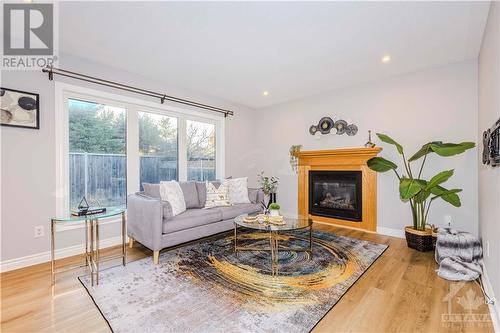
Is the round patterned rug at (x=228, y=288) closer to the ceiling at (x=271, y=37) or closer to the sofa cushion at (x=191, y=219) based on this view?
the sofa cushion at (x=191, y=219)

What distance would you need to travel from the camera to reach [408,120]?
12.1 feet

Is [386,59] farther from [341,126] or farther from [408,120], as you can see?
[341,126]

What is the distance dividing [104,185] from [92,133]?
745 millimetres

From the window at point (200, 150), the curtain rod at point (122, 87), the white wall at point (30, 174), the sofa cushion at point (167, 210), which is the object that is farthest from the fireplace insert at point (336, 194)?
the white wall at point (30, 174)

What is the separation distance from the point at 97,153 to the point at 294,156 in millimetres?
3504

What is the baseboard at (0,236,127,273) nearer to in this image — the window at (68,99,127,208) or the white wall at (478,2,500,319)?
the window at (68,99,127,208)

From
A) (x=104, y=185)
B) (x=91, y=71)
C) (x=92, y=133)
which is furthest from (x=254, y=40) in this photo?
(x=104, y=185)

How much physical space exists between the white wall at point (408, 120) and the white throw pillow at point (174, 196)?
101 inches

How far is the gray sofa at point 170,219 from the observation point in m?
2.78

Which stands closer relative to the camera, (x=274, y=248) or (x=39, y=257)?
(x=39, y=257)

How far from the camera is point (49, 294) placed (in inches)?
82.8

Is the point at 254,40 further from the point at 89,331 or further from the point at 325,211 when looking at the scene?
the point at 325,211

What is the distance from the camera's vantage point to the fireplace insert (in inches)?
167

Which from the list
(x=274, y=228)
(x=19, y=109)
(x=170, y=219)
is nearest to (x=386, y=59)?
(x=274, y=228)
